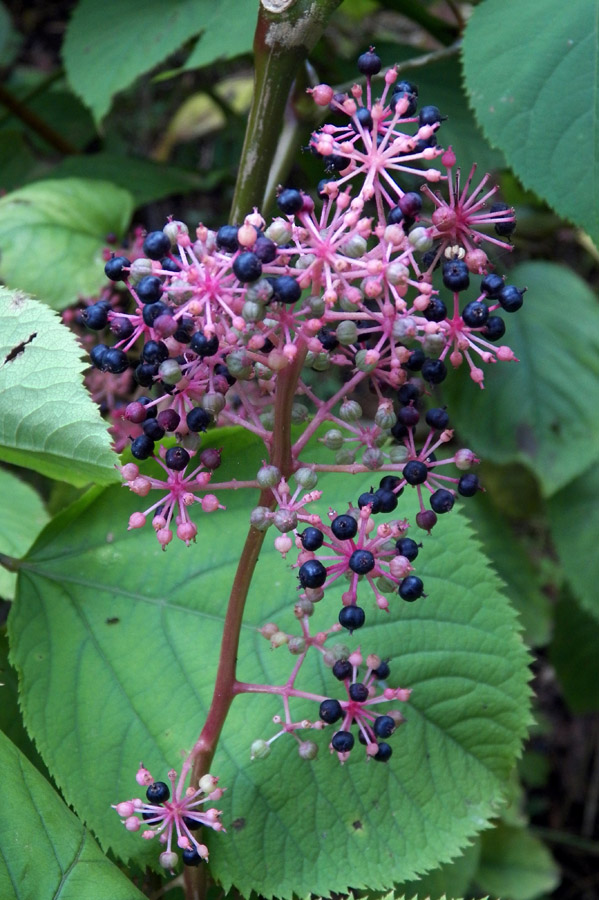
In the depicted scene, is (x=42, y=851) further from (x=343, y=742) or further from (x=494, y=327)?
(x=494, y=327)

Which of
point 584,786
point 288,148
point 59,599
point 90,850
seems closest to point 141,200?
point 288,148

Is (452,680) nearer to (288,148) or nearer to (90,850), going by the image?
(90,850)

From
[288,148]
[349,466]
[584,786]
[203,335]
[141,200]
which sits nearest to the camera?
[203,335]

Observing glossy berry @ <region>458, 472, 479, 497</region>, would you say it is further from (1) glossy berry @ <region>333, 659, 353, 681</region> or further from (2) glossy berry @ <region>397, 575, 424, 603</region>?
(1) glossy berry @ <region>333, 659, 353, 681</region>

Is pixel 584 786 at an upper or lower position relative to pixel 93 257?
lower

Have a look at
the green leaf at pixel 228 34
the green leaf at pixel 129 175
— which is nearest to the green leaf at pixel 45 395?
the green leaf at pixel 228 34

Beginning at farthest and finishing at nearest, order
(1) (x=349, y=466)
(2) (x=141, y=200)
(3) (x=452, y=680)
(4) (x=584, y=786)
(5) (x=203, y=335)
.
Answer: (4) (x=584, y=786)
(2) (x=141, y=200)
(3) (x=452, y=680)
(1) (x=349, y=466)
(5) (x=203, y=335)

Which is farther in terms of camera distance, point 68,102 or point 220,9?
point 68,102
